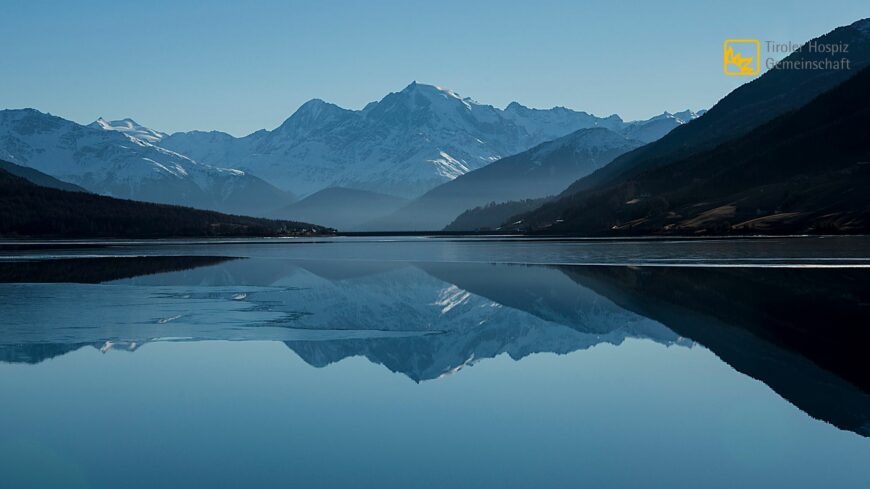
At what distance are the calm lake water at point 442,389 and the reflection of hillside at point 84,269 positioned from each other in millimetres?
17819

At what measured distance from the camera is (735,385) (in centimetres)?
3266

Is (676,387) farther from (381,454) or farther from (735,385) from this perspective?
(381,454)

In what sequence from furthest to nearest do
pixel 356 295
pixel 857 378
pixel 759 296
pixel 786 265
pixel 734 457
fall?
pixel 786 265 < pixel 356 295 < pixel 759 296 < pixel 857 378 < pixel 734 457

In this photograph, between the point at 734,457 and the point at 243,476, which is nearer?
the point at 243,476

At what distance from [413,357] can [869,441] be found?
64.3 ft

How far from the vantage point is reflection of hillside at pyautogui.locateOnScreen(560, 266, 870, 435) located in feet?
101

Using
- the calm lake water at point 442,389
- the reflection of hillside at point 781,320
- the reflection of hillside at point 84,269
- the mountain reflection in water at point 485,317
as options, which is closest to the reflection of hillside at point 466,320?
the mountain reflection in water at point 485,317

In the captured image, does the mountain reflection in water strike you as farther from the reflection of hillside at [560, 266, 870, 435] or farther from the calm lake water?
the calm lake water

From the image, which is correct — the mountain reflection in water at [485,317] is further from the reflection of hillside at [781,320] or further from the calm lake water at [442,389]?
the calm lake water at [442,389]

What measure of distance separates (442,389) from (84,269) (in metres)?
79.5

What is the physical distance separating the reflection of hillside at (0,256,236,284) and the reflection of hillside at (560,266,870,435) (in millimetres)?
48626

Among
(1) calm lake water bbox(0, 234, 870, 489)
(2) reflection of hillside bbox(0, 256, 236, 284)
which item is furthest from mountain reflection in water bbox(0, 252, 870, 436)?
(2) reflection of hillside bbox(0, 256, 236, 284)

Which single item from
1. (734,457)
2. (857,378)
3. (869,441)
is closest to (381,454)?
(734,457)

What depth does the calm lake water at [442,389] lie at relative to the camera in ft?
74.6
